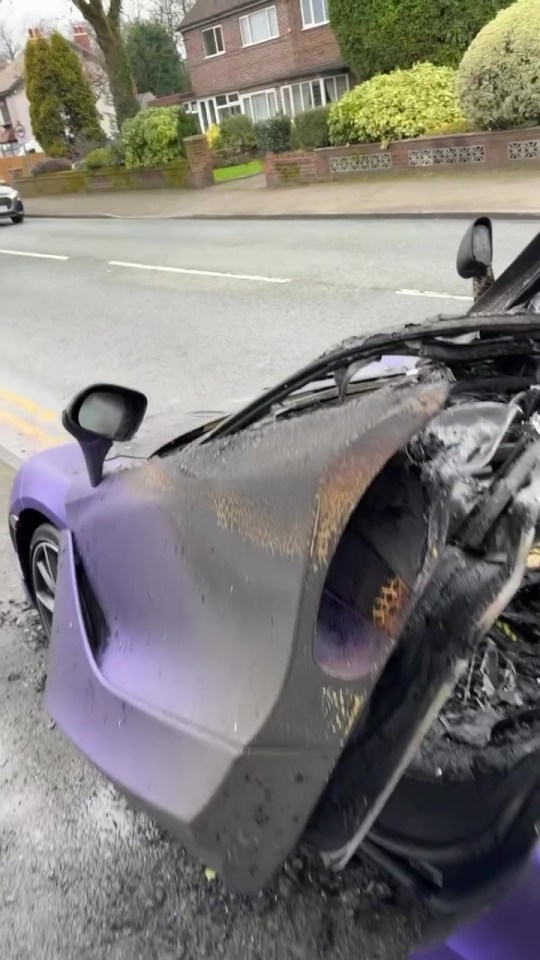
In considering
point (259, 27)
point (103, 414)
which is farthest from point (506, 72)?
point (259, 27)

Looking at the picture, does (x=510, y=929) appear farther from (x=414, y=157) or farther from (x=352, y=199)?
(x=414, y=157)

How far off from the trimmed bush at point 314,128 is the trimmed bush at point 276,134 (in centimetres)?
331

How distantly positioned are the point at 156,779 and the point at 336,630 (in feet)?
2.33

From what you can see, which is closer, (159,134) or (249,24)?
(159,134)

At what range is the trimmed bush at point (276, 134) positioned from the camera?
24391 mm

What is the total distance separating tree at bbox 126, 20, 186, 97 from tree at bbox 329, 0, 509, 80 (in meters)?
27.8

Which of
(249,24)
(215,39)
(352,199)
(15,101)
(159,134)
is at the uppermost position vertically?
(15,101)

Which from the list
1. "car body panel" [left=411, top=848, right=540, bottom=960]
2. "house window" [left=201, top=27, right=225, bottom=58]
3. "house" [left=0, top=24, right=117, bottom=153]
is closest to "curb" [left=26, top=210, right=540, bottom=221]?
"car body panel" [left=411, top=848, right=540, bottom=960]

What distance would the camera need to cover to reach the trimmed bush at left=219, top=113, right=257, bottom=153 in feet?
93.0

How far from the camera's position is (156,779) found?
2.10 meters

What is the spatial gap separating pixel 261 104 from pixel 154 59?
1393cm

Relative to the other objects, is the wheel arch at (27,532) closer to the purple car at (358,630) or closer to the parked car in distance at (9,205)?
the purple car at (358,630)

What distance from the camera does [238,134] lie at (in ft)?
93.6

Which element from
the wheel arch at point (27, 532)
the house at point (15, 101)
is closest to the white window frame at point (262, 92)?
the house at point (15, 101)
